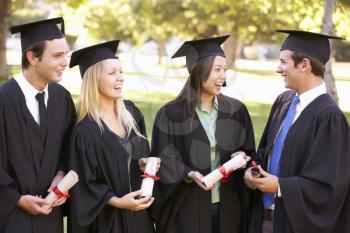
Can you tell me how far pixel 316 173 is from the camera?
4473 mm

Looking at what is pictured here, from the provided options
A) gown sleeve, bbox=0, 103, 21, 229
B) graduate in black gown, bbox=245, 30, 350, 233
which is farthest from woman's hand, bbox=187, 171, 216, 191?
gown sleeve, bbox=0, 103, 21, 229

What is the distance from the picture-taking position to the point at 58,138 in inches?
182

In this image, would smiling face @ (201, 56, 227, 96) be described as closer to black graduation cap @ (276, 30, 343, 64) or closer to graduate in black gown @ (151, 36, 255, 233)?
graduate in black gown @ (151, 36, 255, 233)

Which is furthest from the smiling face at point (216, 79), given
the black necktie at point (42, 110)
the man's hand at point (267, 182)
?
the black necktie at point (42, 110)

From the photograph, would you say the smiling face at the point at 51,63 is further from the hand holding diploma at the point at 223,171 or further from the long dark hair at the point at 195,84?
the hand holding diploma at the point at 223,171

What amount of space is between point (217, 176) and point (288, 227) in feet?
2.22

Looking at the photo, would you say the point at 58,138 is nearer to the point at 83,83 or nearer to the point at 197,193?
the point at 83,83

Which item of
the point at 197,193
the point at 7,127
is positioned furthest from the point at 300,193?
the point at 7,127

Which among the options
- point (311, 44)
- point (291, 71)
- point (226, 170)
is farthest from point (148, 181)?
point (311, 44)

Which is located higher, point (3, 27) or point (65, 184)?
point (3, 27)

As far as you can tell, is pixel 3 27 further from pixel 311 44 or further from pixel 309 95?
pixel 309 95

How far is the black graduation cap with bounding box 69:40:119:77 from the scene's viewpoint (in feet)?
15.8

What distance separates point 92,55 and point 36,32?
1.61 feet

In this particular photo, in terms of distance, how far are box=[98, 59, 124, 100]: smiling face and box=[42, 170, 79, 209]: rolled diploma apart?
0.77 meters
